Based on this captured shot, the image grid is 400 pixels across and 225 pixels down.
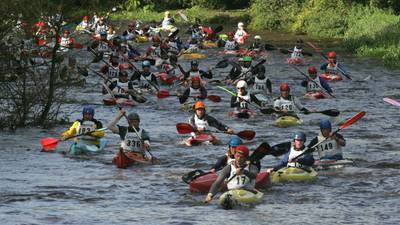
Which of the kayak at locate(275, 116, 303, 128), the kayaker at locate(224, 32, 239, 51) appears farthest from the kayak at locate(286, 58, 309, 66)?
the kayak at locate(275, 116, 303, 128)

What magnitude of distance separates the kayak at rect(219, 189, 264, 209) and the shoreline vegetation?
23574 mm

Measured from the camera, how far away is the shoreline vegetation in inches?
1740

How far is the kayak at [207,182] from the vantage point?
17.9 meters

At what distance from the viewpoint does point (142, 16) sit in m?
65.9

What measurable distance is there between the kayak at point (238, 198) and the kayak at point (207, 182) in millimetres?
480

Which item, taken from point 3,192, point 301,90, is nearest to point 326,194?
point 3,192

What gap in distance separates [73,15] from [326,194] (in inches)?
352

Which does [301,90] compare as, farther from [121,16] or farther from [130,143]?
[121,16]

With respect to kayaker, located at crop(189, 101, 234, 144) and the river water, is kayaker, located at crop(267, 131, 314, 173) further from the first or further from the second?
kayaker, located at crop(189, 101, 234, 144)

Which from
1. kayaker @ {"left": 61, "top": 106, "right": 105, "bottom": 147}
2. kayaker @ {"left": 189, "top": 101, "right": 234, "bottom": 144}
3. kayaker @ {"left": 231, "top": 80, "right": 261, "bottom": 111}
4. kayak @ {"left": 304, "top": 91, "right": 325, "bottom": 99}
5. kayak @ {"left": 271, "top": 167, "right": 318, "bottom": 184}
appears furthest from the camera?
kayak @ {"left": 304, "top": 91, "right": 325, "bottom": 99}

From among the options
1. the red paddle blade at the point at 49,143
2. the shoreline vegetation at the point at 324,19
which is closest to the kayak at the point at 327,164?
the red paddle blade at the point at 49,143

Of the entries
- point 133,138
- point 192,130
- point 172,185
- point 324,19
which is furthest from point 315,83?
point 324,19

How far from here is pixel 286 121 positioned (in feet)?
86.5

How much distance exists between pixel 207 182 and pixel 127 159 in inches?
121
